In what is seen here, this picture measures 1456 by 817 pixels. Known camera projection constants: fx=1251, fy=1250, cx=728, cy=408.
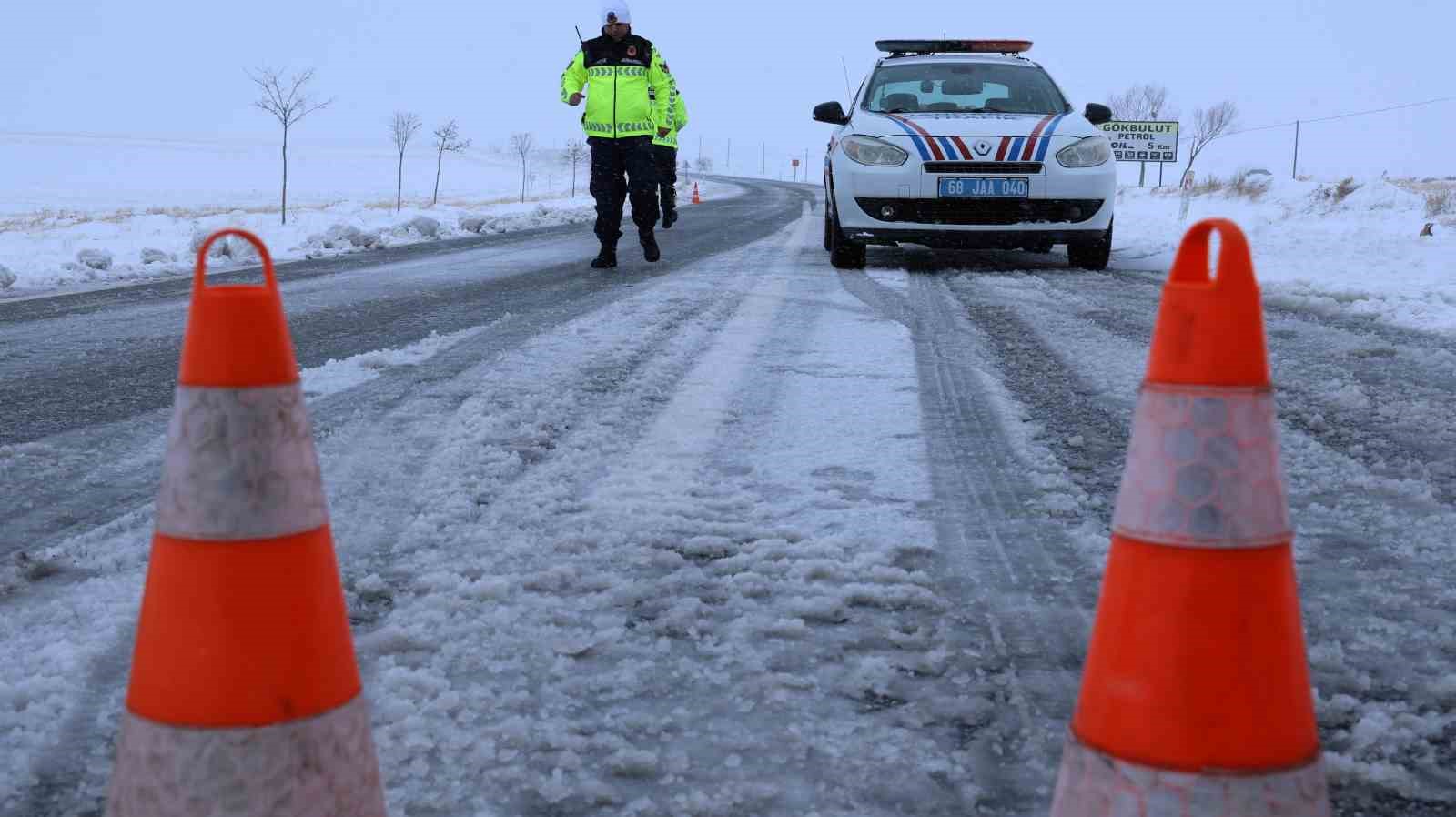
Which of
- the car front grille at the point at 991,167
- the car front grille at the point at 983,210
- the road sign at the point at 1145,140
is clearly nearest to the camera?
the car front grille at the point at 991,167

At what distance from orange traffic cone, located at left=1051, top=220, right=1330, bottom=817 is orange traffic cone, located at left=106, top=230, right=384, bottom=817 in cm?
82

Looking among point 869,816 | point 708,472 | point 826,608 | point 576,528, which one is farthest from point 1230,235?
point 708,472

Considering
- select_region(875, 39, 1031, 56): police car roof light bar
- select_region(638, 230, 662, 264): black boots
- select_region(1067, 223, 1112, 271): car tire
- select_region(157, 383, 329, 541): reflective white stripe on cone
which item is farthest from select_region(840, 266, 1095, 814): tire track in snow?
select_region(875, 39, 1031, 56): police car roof light bar

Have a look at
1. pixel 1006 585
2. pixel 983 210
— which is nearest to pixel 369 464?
pixel 1006 585

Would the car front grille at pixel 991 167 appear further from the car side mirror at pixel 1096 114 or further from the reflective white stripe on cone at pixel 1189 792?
the reflective white stripe on cone at pixel 1189 792

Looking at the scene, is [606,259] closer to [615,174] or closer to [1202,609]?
[615,174]

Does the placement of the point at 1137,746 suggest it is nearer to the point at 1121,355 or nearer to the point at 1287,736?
the point at 1287,736

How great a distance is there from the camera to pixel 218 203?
55.3 metres

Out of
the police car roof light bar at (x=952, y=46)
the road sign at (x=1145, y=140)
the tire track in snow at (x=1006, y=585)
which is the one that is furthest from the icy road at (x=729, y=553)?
the road sign at (x=1145, y=140)

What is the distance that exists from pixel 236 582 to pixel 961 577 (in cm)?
144

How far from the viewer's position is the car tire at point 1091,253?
8461 mm

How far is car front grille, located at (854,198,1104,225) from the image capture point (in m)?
8.05

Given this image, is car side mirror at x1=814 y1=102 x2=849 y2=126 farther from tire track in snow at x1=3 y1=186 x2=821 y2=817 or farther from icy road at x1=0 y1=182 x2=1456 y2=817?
icy road at x1=0 y1=182 x2=1456 y2=817

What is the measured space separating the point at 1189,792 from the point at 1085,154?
7361 millimetres
